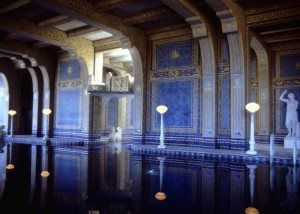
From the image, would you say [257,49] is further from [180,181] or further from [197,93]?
[180,181]

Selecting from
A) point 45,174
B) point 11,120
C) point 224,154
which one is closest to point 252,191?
point 45,174

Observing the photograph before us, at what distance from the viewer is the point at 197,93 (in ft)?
31.4

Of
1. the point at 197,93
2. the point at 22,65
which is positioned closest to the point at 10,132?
the point at 22,65

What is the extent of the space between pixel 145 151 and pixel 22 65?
8.40 m

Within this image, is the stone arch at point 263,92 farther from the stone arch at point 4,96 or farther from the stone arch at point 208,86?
the stone arch at point 4,96

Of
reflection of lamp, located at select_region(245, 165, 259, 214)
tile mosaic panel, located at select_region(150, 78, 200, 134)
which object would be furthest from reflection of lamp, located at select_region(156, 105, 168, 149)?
reflection of lamp, located at select_region(245, 165, 259, 214)

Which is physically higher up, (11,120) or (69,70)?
(69,70)

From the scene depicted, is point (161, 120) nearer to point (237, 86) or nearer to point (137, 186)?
point (237, 86)

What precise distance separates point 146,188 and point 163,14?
596cm

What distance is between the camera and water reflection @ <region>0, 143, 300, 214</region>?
3285 millimetres

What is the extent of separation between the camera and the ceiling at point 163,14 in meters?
7.98

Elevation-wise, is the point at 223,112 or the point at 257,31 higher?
the point at 257,31

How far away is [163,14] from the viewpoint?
29.1 feet

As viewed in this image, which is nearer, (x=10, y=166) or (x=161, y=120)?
(x=10, y=166)
